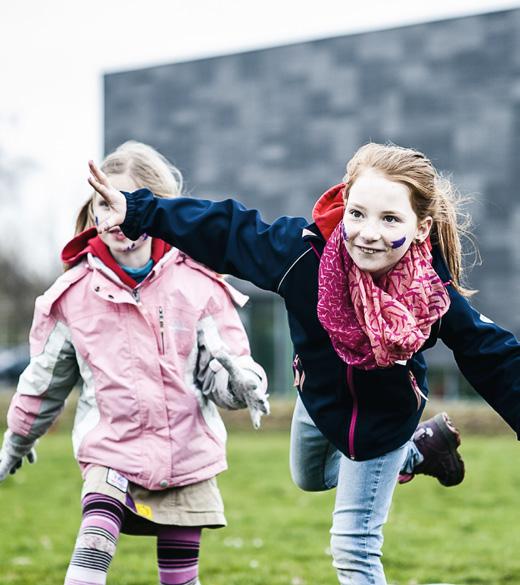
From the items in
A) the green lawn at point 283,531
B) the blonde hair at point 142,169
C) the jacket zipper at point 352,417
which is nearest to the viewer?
the jacket zipper at point 352,417

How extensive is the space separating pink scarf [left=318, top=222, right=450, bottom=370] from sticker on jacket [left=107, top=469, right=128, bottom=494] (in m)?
1.06

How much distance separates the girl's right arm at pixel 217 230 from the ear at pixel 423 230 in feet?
1.25

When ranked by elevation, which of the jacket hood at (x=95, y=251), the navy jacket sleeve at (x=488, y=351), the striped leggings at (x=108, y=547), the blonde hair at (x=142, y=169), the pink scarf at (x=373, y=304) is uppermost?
the blonde hair at (x=142, y=169)

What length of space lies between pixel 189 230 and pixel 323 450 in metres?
1.04

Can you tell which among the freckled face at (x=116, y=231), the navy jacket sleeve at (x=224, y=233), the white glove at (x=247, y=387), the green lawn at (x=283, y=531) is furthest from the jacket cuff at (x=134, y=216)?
the green lawn at (x=283, y=531)

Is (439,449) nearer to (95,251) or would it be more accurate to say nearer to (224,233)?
(224,233)

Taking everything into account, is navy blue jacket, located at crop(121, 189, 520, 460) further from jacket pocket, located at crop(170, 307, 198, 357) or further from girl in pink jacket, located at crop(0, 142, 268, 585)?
jacket pocket, located at crop(170, 307, 198, 357)

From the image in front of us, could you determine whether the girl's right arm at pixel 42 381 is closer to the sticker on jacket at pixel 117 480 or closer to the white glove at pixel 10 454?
the white glove at pixel 10 454

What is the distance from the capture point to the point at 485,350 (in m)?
3.43

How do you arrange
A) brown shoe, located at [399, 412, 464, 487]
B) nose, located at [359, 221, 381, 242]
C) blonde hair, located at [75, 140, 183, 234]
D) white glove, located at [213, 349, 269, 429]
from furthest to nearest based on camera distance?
1. brown shoe, located at [399, 412, 464, 487]
2. blonde hair, located at [75, 140, 183, 234]
3. white glove, located at [213, 349, 269, 429]
4. nose, located at [359, 221, 381, 242]

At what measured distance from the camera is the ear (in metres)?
3.36

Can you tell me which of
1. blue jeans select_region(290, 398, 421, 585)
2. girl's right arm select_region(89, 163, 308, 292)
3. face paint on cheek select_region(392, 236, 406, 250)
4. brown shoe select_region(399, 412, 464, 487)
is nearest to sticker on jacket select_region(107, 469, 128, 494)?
blue jeans select_region(290, 398, 421, 585)

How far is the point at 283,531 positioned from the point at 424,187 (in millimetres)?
4571

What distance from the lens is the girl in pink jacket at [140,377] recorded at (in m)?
3.89
